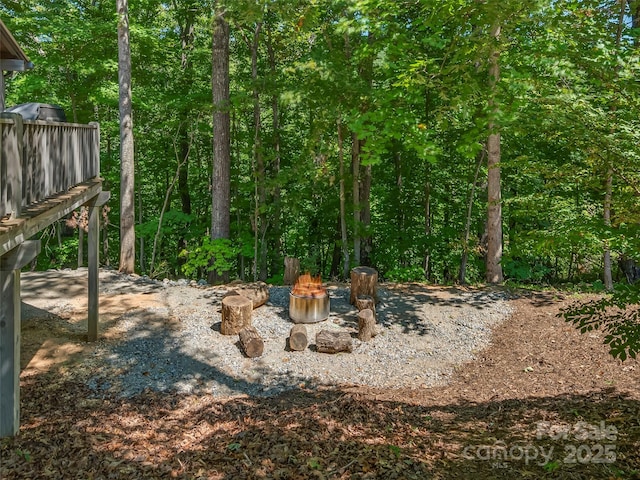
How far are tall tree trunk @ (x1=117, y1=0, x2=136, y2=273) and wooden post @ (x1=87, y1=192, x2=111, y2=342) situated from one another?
5.75 m

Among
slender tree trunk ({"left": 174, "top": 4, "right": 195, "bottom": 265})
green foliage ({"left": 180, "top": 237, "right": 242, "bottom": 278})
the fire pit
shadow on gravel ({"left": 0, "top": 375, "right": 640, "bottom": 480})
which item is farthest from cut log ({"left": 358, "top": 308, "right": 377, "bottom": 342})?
slender tree trunk ({"left": 174, "top": 4, "right": 195, "bottom": 265})

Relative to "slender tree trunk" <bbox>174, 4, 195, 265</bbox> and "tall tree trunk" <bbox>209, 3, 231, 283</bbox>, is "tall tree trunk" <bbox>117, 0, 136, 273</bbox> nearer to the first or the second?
"tall tree trunk" <bbox>209, 3, 231, 283</bbox>

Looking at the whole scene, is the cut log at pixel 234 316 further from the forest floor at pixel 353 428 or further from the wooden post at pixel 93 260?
the wooden post at pixel 93 260

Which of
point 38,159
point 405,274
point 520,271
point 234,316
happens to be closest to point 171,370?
point 234,316

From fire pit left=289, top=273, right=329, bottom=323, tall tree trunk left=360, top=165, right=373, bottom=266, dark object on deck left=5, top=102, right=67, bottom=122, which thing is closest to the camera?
dark object on deck left=5, top=102, right=67, bottom=122

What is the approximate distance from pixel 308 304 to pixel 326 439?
4.61m

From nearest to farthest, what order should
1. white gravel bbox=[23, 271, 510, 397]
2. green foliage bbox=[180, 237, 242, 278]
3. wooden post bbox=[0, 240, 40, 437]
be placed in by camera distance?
wooden post bbox=[0, 240, 40, 437] < white gravel bbox=[23, 271, 510, 397] < green foliage bbox=[180, 237, 242, 278]

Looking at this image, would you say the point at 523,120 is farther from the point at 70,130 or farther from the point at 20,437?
the point at 20,437

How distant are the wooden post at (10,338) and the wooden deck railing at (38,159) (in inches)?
21.8

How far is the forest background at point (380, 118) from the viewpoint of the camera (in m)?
5.90

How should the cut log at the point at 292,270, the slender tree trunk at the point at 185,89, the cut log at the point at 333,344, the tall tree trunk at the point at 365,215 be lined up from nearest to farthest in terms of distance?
1. the cut log at the point at 333,344
2. the cut log at the point at 292,270
3. the tall tree trunk at the point at 365,215
4. the slender tree trunk at the point at 185,89

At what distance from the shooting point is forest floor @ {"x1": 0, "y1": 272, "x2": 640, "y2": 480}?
4.51m

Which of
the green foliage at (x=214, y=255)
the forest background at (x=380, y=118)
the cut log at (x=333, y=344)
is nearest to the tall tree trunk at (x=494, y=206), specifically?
the forest background at (x=380, y=118)

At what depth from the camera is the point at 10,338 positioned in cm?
507
